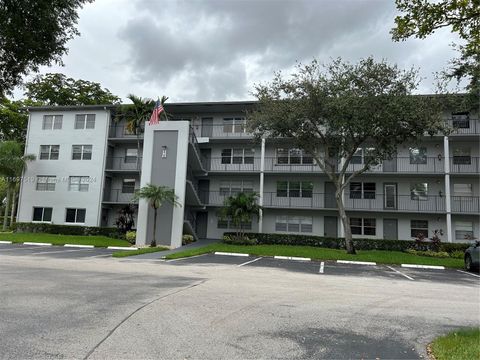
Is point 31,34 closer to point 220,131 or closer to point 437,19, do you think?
point 437,19

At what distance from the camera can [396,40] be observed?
17.0 feet

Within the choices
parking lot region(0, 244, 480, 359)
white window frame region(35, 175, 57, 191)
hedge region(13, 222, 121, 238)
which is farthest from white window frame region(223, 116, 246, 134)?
parking lot region(0, 244, 480, 359)

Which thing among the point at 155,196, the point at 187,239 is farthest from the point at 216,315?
the point at 187,239

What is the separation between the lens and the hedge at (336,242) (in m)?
24.0

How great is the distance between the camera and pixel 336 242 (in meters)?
25.4

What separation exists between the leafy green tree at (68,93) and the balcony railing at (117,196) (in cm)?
1354

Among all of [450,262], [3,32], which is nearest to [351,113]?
[450,262]

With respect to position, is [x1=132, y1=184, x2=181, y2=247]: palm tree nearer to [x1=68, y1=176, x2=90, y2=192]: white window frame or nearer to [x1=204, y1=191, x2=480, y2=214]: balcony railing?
[x1=204, y1=191, x2=480, y2=214]: balcony railing

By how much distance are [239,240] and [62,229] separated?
524 inches

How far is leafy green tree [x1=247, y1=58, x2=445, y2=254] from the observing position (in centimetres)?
1878

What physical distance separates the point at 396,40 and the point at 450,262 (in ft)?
55.2

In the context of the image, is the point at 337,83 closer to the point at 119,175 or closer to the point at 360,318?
the point at 360,318

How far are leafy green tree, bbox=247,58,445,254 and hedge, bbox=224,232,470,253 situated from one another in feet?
13.5

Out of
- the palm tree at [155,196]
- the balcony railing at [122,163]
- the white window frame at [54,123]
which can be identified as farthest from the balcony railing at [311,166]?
the white window frame at [54,123]
